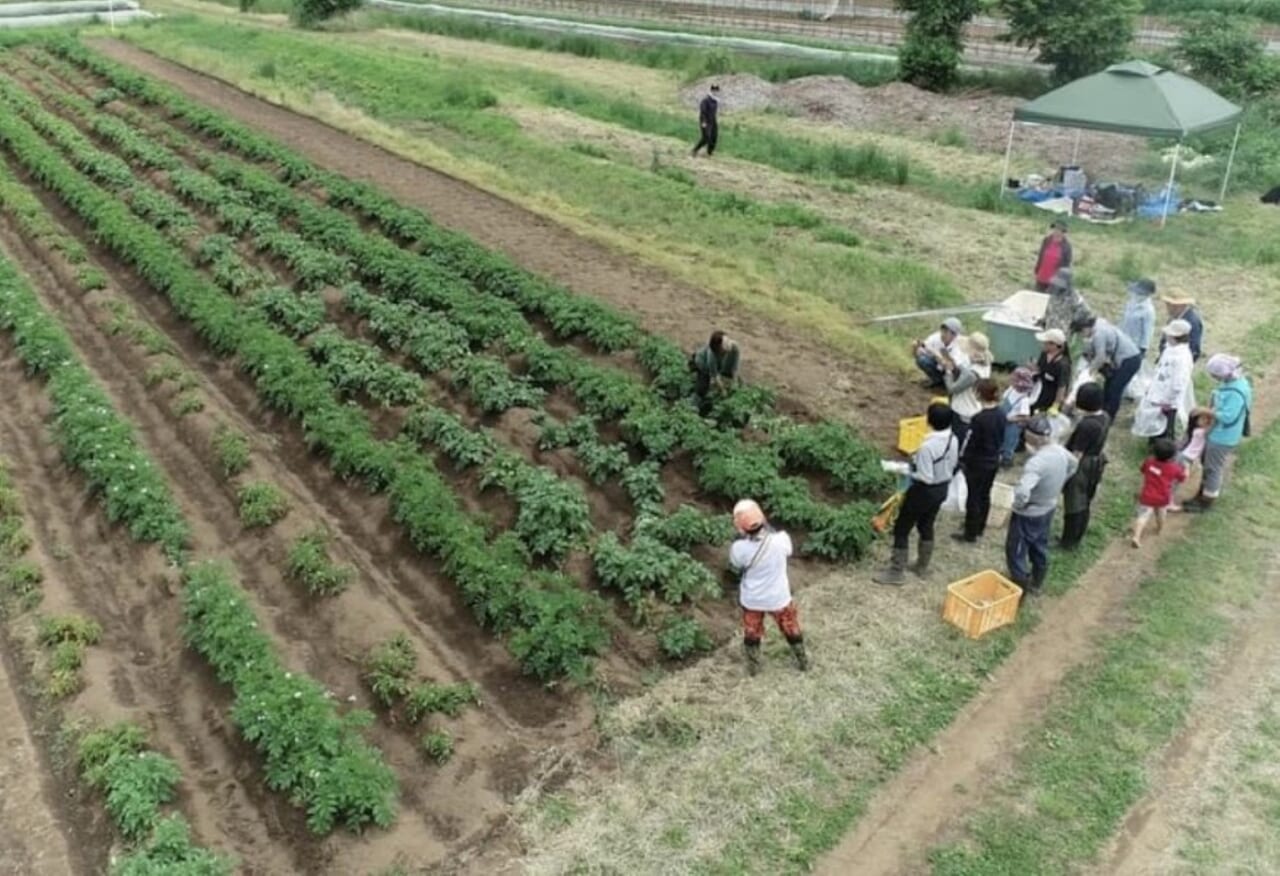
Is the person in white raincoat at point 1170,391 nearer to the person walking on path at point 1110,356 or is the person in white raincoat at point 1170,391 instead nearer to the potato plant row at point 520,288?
the person walking on path at point 1110,356

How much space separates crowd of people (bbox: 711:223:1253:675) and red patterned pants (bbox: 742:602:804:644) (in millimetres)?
11

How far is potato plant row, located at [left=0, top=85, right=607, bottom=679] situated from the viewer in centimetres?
898

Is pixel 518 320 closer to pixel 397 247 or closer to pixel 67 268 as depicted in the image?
pixel 397 247

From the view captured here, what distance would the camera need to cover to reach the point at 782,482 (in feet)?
36.1

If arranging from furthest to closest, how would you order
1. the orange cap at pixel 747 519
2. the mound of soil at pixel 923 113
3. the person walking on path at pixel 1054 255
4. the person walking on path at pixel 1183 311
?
the mound of soil at pixel 923 113 < the person walking on path at pixel 1054 255 < the person walking on path at pixel 1183 311 < the orange cap at pixel 747 519

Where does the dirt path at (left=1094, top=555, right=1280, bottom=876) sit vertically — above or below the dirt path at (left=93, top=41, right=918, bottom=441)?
below

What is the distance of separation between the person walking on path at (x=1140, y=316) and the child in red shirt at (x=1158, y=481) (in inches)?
94.1

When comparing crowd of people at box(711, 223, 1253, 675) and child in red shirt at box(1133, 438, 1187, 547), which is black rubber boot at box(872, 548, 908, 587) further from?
child in red shirt at box(1133, 438, 1187, 547)

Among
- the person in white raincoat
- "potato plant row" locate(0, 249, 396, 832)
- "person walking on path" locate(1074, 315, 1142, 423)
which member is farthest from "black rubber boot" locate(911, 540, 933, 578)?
"potato plant row" locate(0, 249, 396, 832)

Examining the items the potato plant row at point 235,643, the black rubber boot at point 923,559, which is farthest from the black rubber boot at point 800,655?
the potato plant row at point 235,643

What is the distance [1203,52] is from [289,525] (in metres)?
27.4

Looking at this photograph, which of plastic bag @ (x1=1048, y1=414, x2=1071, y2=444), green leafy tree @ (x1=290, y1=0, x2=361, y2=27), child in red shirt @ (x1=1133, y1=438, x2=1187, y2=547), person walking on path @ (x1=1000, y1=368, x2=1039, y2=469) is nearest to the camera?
plastic bag @ (x1=1048, y1=414, x2=1071, y2=444)

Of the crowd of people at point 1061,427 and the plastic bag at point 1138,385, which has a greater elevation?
the crowd of people at point 1061,427

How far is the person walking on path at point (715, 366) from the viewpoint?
39.5 ft
